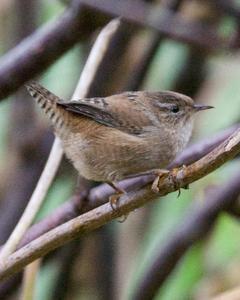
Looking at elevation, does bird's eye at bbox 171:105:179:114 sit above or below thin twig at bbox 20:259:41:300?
above

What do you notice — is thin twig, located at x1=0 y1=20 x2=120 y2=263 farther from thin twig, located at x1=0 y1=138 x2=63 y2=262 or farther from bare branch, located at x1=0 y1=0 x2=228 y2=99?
bare branch, located at x1=0 y1=0 x2=228 y2=99

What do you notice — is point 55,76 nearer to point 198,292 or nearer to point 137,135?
point 137,135

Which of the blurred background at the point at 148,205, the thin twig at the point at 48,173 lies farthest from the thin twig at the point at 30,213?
the blurred background at the point at 148,205

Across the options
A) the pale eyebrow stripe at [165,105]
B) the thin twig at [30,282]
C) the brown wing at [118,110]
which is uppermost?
the pale eyebrow stripe at [165,105]

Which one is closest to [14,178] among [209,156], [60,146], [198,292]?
[60,146]

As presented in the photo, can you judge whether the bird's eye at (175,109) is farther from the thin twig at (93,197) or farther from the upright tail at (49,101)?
the upright tail at (49,101)

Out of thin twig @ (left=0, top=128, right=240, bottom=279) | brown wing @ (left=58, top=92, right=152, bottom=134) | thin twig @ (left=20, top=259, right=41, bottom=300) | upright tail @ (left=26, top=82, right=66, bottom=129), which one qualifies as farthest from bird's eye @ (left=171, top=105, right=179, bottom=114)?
thin twig @ (left=0, top=128, right=240, bottom=279)

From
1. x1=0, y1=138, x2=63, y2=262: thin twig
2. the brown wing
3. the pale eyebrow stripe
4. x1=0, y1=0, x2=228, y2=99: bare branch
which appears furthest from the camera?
the pale eyebrow stripe
